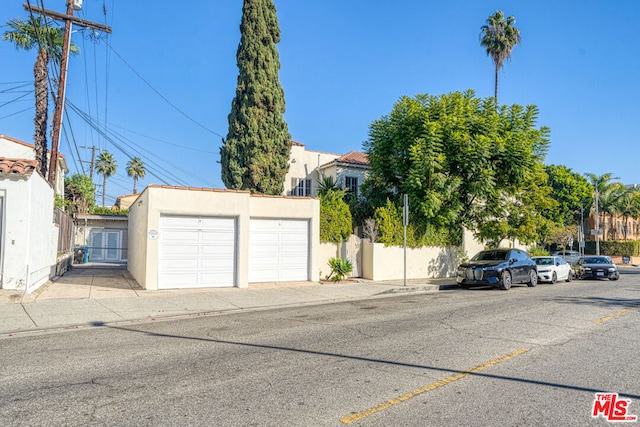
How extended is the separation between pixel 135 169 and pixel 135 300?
5407 cm

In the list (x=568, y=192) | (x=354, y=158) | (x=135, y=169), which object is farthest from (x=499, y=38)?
(x=135, y=169)

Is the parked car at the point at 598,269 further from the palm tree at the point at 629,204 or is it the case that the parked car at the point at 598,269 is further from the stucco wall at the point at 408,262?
the palm tree at the point at 629,204

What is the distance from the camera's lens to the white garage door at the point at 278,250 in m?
16.2

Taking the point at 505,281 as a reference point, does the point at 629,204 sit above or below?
above

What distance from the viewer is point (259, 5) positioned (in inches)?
976

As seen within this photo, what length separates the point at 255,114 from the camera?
80.0 feet

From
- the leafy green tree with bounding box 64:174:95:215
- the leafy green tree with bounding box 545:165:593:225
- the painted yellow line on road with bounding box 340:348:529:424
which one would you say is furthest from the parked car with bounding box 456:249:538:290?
the leafy green tree with bounding box 545:165:593:225

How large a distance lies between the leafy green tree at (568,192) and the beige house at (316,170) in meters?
37.3

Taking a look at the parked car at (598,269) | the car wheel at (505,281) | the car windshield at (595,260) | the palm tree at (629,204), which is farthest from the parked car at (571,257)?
the palm tree at (629,204)

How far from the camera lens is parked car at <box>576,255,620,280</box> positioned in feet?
75.0

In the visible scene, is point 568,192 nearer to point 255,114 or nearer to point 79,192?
point 255,114

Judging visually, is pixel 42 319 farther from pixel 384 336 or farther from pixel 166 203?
pixel 384 336

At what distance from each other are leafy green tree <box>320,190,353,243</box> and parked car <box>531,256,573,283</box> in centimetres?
926
